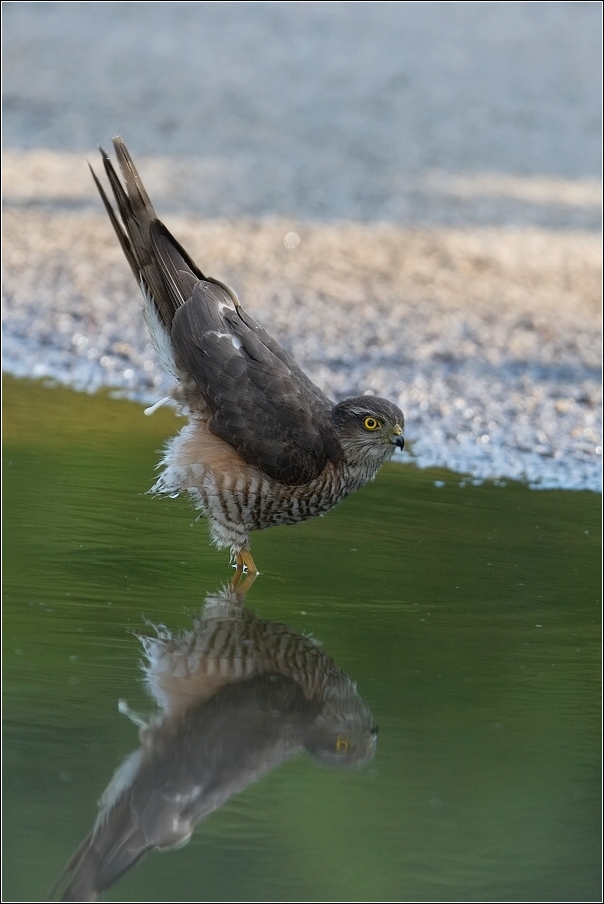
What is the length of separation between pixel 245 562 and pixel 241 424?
2.14 feet

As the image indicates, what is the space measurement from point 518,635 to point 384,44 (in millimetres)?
14282

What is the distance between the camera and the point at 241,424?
6.28 m

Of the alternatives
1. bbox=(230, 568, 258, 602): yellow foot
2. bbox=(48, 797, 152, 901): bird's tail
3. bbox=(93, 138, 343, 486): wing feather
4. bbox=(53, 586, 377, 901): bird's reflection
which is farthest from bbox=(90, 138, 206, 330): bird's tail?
bbox=(48, 797, 152, 901): bird's tail

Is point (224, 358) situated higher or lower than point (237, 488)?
higher

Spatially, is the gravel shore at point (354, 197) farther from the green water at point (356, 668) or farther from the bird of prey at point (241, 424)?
the bird of prey at point (241, 424)

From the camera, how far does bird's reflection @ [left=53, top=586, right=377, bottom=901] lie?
3875 millimetres

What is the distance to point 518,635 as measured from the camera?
5.57 meters

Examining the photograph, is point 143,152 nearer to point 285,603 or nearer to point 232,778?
point 285,603

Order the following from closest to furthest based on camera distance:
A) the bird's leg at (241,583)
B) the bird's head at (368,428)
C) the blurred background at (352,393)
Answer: the blurred background at (352,393)
the bird's leg at (241,583)
the bird's head at (368,428)

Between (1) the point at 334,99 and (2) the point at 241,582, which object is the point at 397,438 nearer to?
(2) the point at 241,582

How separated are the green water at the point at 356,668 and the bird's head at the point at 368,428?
50 centimetres

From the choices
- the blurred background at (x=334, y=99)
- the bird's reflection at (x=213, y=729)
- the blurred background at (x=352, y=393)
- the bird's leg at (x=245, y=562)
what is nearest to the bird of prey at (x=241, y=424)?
the bird's leg at (x=245, y=562)

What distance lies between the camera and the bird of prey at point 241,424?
626 cm

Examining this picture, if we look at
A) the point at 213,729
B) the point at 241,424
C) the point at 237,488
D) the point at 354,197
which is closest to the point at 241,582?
the point at 237,488
